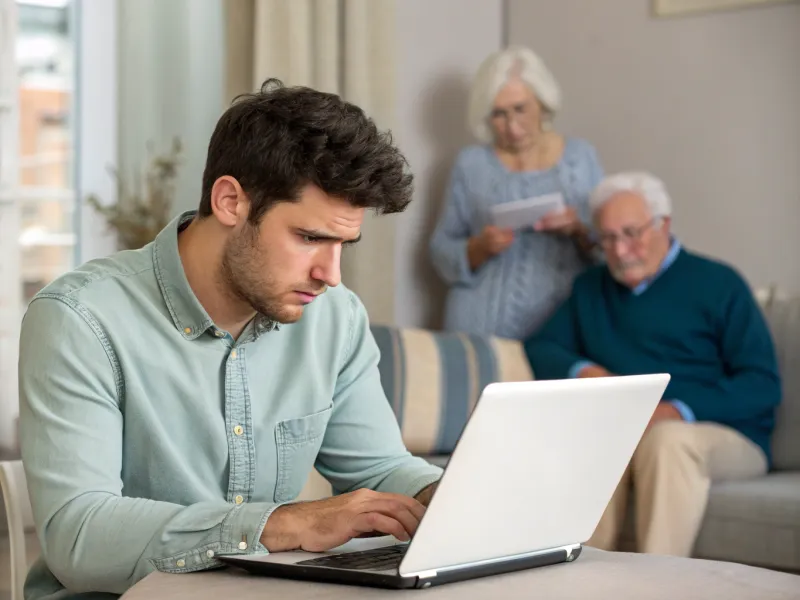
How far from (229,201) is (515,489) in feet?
1.70

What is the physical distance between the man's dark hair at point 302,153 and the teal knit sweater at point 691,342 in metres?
1.70

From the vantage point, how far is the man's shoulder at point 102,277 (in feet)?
4.14

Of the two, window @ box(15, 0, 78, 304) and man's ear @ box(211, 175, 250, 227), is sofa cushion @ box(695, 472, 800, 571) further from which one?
window @ box(15, 0, 78, 304)

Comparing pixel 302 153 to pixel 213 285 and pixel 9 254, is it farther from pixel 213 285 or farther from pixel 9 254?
pixel 9 254

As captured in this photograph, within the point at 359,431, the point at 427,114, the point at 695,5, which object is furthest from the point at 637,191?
the point at 359,431

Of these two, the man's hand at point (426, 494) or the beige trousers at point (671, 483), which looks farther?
the beige trousers at point (671, 483)

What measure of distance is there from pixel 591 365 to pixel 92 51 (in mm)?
1610

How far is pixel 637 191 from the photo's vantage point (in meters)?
3.08

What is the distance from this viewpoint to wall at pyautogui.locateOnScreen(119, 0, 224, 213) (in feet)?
10.5

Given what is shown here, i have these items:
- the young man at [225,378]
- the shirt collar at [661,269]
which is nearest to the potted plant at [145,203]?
the shirt collar at [661,269]

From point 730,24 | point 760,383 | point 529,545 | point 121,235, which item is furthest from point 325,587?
point 730,24

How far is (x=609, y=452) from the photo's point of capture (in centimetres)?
112

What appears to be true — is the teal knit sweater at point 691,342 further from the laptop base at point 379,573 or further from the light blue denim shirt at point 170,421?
the laptop base at point 379,573

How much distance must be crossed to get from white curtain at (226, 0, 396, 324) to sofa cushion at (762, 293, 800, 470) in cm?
111
